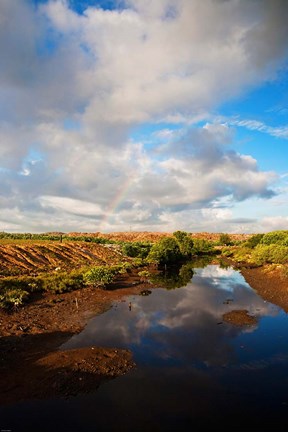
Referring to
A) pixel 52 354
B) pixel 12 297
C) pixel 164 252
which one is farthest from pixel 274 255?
pixel 52 354

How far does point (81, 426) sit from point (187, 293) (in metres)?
26.7

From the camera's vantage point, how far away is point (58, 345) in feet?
61.1

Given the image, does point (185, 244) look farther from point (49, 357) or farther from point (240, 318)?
point (49, 357)

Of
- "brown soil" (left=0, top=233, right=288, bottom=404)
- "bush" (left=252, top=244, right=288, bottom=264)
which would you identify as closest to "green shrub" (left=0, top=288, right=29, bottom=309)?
"brown soil" (left=0, top=233, right=288, bottom=404)

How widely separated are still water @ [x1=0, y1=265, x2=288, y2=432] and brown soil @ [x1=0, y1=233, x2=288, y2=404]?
0.82 meters

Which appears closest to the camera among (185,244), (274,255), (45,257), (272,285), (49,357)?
(49,357)

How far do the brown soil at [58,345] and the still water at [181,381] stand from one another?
82cm

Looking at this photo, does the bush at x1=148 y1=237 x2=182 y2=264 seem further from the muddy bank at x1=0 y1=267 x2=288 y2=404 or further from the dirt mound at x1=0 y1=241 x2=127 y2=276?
the muddy bank at x1=0 y1=267 x2=288 y2=404

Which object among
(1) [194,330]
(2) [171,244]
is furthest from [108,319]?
(2) [171,244]

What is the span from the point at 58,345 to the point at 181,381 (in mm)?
7786

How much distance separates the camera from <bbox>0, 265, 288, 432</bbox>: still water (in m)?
11.6

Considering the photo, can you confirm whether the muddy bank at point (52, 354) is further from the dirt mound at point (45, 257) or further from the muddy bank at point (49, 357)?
the dirt mound at point (45, 257)

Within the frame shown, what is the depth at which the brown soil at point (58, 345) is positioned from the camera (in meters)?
13.9

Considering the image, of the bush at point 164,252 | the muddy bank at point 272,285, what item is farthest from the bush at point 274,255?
the bush at point 164,252
